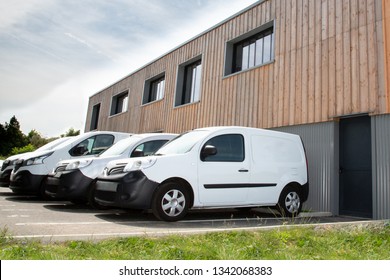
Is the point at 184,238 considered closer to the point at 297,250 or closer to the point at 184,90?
the point at 297,250

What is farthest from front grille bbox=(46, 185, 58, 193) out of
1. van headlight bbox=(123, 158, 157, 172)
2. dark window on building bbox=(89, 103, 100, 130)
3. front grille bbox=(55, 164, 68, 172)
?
dark window on building bbox=(89, 103, 100, 130)

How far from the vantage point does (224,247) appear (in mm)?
3652

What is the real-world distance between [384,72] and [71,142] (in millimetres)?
7970

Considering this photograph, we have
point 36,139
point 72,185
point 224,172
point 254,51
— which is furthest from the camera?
point 36,139

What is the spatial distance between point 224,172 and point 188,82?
9746 millimetres

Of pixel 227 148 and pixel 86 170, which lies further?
pixel 86 170

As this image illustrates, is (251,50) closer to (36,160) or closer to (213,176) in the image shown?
(213,176)

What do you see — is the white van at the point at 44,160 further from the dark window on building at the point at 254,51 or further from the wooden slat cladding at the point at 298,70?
the dark window on building at the point at 254,51

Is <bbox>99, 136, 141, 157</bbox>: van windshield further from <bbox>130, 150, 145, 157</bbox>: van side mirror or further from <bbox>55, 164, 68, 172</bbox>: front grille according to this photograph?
<bbox>55, 164, 68, 172</bbox>: front grille

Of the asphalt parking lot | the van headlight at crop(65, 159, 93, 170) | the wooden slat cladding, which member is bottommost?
the asphalt parking lot

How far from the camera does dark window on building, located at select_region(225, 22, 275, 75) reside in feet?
37.7

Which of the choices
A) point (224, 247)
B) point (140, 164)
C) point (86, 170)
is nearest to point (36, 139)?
point (86, 170)

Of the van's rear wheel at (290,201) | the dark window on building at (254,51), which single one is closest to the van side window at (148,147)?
the van's rear wheel at (290,201)

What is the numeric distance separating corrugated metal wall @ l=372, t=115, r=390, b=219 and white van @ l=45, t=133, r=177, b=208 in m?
4.76
